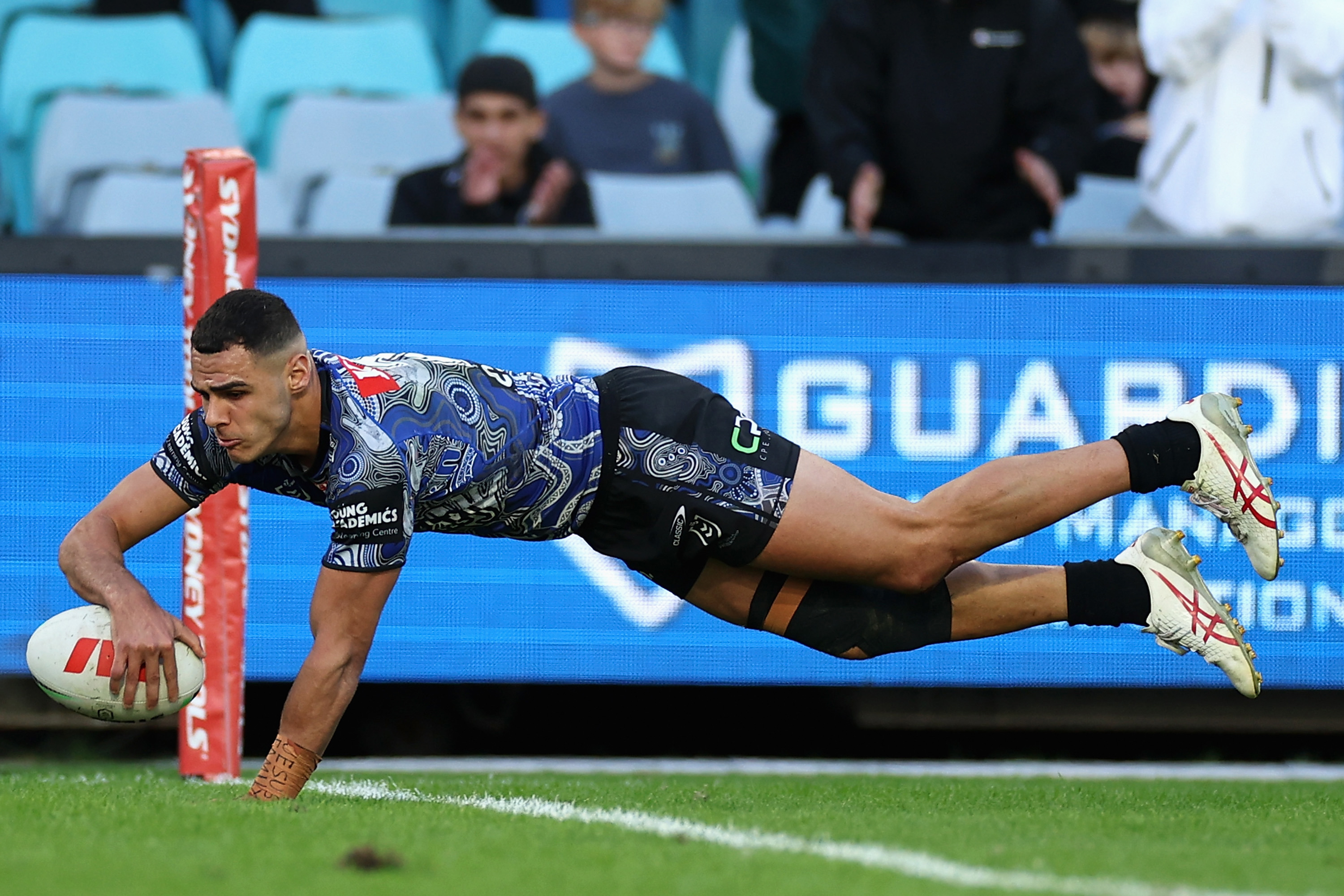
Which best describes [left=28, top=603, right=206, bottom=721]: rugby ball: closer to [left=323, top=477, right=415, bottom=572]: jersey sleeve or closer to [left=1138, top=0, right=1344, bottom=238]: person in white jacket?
[left=323, top=477, right=415, bottom=572]: jersey sleeve

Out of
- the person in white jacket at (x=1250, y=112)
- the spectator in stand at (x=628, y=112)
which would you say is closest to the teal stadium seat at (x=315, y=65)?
the spectator in stand at (x=628, y=112)

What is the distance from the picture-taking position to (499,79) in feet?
28.6

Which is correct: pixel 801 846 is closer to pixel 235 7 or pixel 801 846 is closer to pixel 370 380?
pixel 370 380

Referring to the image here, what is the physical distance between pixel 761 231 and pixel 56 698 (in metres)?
3.90

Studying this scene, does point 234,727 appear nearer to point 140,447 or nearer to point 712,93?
point 140,447

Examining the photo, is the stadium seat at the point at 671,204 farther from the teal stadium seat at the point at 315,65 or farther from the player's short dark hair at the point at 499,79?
the teal stadium seat at the point at 315,65

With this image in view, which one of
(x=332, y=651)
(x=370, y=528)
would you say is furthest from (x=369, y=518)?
(x=332, y=651)

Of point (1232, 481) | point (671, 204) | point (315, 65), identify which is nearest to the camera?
point (1232, 481)

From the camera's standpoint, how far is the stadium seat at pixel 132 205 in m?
8.73

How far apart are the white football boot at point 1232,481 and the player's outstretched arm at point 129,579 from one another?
10.1 ft

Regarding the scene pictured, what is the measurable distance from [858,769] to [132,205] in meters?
4.39

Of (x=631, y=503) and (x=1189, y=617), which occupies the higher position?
(x=631, y=503)

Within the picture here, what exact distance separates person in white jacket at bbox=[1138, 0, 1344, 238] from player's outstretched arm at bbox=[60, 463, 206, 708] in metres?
4.89

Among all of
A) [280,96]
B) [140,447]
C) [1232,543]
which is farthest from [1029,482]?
[280,96]
